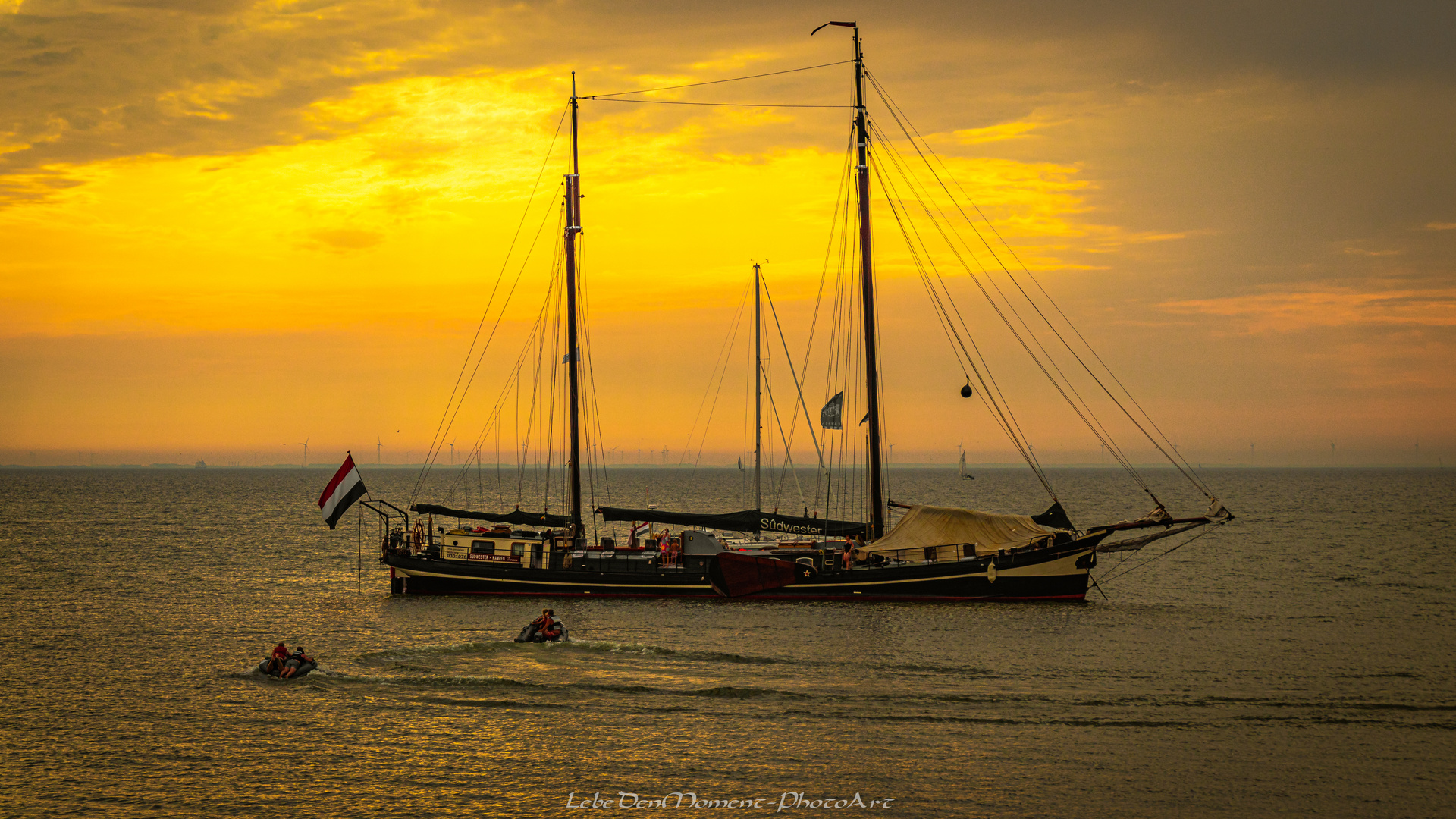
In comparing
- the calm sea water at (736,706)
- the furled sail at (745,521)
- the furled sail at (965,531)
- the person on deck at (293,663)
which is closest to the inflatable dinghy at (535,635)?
the calm sea water at (736,706)

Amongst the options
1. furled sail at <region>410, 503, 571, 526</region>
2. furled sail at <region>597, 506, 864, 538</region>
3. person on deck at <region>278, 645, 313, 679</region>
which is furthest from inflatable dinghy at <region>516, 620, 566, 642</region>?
furled sail at <region>410, 503, 571, 526</region>

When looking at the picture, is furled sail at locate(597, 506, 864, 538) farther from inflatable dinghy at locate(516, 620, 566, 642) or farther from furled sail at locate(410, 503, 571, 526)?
inflatable dinghy at locate(516, 620, 566, 642)

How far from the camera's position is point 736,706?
3462 centimetres

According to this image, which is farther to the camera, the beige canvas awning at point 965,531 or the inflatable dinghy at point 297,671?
the beige canvas awning at point 965,531

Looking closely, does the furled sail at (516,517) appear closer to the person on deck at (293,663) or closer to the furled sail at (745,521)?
the furled sail at (745,521)

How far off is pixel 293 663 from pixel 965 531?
30.5 m

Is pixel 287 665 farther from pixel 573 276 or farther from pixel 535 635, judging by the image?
pixel 573 276

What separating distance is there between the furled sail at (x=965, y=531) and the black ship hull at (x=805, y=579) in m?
0.78

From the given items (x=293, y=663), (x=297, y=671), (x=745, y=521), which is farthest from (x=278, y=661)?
(x=745, y=521)

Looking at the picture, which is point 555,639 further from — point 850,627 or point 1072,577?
point 1072,577

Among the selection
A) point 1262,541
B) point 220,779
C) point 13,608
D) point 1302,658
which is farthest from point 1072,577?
point 1262,541

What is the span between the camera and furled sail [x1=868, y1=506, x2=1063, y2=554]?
53031mm

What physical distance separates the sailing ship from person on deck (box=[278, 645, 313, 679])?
624 inches

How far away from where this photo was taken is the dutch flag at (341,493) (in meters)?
51.4
